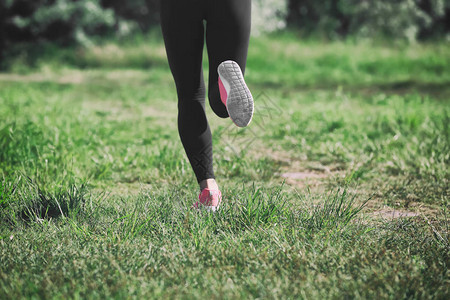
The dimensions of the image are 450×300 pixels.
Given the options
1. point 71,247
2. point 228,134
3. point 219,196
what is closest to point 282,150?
point 228,134

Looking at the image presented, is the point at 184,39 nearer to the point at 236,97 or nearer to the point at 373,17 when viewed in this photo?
the point at 236,97

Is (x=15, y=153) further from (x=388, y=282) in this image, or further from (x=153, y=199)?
(x=388, y=282)

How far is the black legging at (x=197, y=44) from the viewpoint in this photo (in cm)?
212

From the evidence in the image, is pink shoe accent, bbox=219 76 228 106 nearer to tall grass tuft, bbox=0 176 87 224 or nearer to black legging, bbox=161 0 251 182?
black legging, bbox=161 0 251 182

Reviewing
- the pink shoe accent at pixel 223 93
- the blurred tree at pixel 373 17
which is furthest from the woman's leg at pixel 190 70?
the blurred tree at pixel 373 17

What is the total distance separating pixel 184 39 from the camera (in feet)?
7.07

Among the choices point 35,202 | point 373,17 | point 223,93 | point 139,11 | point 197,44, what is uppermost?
point 197,44

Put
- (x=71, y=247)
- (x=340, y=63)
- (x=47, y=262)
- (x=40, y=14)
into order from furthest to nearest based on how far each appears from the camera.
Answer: (x=40, y=14), (x=340, y=63), (x=71, y=247), (x=47, y=262)

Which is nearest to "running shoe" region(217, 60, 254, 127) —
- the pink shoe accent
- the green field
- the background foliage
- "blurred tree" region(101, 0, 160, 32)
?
→ the pink shoe accent

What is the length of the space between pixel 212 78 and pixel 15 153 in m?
1.62

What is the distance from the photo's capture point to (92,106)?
19.7 ft

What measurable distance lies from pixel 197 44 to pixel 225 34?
139mm

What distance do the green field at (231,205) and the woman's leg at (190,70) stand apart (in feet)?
0.79

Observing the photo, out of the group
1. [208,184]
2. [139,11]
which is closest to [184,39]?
[208,184]
